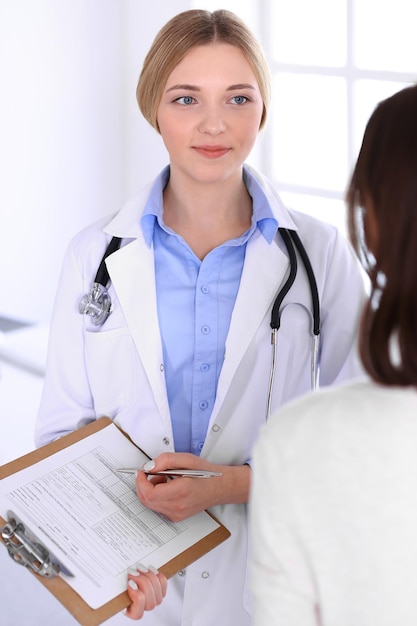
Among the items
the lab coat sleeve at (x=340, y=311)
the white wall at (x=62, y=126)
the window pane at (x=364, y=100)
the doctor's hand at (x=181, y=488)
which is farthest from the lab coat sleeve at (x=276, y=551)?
the white wall at (x=62, y=126)

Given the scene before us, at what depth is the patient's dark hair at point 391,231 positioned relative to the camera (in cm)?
71

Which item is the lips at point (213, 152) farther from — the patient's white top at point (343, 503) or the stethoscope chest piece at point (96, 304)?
the patient's white top at point (343, 503)

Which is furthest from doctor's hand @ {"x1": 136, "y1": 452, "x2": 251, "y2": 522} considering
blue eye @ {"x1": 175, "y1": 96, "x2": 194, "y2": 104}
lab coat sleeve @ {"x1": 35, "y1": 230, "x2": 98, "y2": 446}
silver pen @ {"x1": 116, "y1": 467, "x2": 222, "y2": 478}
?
blue eye @ {"x1": 175, "y1": 96, "x2": 194, "y2": 104}

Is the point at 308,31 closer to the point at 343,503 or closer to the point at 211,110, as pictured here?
the point at 211,110

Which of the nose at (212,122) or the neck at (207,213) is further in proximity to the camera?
the neck at (207,213)

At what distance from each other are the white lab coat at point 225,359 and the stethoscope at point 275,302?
0.06ft

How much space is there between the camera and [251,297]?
5.03 feet

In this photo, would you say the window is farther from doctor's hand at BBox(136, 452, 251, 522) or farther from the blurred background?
doctor's hand at BBox(136, 452, 251, 522)

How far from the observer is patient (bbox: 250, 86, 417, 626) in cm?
73

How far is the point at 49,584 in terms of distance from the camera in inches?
49.3

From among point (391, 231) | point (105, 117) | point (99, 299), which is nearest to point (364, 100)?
point (105, 117)

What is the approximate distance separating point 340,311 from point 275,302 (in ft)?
0.43

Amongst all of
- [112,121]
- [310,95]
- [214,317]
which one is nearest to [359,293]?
[214,317]

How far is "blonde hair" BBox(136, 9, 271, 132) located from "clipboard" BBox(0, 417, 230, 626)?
24.4 inches
